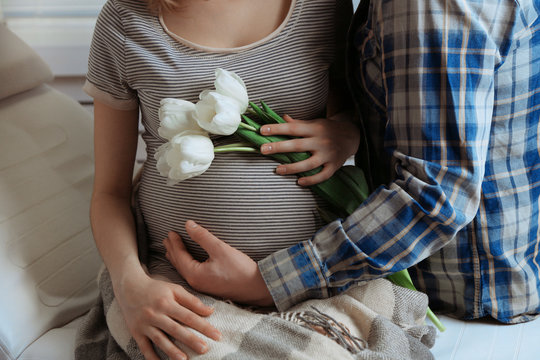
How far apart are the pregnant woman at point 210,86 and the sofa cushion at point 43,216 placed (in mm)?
192

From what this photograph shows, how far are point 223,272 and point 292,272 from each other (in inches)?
4.4

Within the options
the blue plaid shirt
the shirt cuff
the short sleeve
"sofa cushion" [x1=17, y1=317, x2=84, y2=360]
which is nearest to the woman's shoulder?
the short sleeve

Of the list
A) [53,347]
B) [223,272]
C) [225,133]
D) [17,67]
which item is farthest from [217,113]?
[17,67]

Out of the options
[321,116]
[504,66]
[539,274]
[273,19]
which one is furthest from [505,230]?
[273,19]

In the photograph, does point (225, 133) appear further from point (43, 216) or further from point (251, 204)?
point (43, 216)

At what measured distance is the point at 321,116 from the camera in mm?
973

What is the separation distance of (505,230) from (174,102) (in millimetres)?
575

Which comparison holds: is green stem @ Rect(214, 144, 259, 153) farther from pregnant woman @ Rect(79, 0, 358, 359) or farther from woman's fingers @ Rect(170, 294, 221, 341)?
woman's fingers @ Rect(170, 294, 221, 341)

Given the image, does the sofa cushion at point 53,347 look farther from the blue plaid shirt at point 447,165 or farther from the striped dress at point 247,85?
the blue plaid shirt at point 447,165

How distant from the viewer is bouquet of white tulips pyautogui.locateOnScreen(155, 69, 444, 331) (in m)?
0.77

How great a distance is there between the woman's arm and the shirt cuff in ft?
0.36

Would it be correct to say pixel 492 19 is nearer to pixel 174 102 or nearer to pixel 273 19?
pixel 273 19

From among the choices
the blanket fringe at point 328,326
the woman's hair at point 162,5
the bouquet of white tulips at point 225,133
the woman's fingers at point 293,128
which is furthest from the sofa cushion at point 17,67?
the blanket fringe at point 328,326

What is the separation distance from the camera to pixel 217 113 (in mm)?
762
